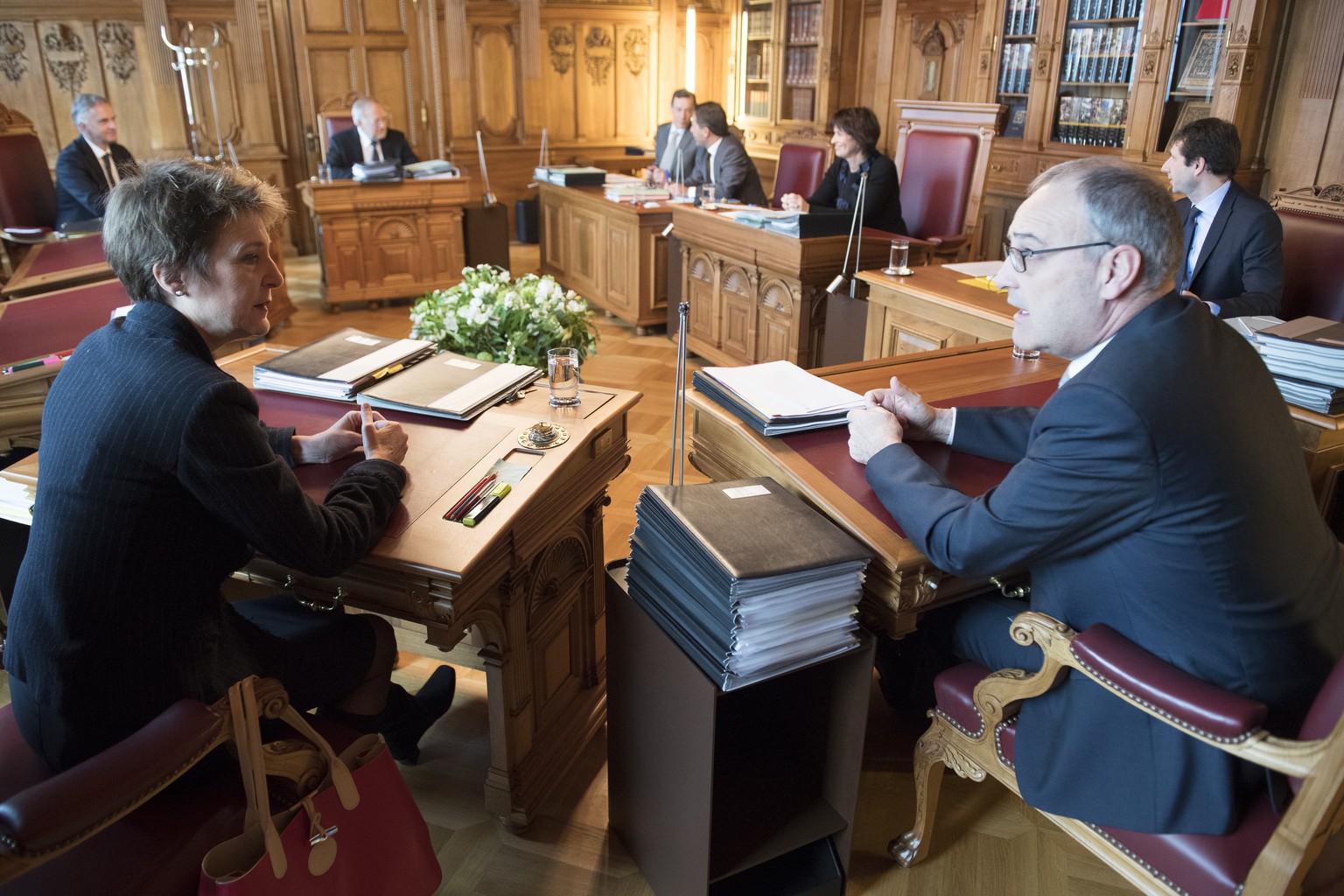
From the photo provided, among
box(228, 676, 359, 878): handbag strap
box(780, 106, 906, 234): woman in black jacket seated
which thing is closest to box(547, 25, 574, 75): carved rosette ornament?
box(780, 106, 906, 234): woman in black jacket seated

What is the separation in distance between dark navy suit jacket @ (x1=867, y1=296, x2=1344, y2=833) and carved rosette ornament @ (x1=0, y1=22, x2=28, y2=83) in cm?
749

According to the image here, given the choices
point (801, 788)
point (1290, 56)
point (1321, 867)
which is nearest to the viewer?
point (1321, 867)

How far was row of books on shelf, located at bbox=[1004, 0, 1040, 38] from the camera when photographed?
18.0 feet

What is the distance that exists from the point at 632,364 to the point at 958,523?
361 centimetres

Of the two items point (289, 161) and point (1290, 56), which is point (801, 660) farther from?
point (289, 161)

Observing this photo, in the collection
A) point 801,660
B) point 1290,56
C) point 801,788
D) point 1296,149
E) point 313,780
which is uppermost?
point 1290,56

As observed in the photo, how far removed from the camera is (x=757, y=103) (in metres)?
7.61

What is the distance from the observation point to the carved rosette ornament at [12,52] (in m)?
6.27

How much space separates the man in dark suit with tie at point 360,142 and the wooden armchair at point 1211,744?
5.31 m

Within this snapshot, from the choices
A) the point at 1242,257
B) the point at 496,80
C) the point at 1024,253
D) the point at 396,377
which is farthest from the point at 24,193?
the point at 1242,257

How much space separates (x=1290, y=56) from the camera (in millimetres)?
4480

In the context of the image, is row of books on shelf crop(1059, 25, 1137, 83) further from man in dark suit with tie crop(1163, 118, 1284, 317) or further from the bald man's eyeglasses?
the bald man's eyeglasses

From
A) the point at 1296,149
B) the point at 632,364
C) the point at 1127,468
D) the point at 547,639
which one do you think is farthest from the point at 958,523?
the point at 1296,149

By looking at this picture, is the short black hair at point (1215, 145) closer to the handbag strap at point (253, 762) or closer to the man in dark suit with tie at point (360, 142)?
the handbag strap at point (253, 762)
